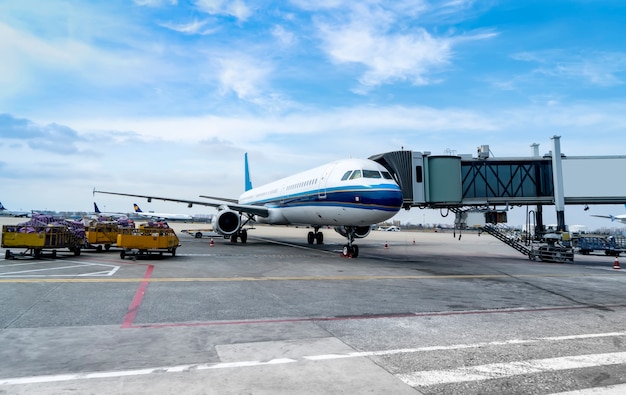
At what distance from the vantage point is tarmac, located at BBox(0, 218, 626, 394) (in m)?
4.12

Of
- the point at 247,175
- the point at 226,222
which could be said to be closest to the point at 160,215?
the point at 247,175

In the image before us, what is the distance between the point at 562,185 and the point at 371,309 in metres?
20.3

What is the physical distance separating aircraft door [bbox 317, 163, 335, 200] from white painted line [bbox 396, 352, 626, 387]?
1402cm

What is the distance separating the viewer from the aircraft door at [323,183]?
61.4ft

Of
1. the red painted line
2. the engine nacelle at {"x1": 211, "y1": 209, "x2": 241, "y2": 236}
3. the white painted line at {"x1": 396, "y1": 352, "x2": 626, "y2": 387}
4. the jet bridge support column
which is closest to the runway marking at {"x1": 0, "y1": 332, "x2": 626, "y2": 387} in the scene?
the white painted line at {"x1": 396, "y1": 352, "x2": 626, "y2": 387}

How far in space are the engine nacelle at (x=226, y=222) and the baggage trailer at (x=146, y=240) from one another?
7.32 m

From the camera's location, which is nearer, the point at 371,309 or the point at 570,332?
the point at 570,332

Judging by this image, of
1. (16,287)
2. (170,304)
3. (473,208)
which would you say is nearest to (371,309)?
(170,304)

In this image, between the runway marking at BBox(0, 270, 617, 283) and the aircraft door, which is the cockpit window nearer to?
the aircraft door

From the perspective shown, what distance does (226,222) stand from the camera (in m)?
25.1

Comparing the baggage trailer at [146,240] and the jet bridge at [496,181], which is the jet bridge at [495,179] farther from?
the baggage trailer at [146,240]

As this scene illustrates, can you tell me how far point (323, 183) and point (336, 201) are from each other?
5.30 ft

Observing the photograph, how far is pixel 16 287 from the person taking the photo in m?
9.24

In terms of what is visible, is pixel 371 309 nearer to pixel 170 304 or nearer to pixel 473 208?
pixel 170 304
